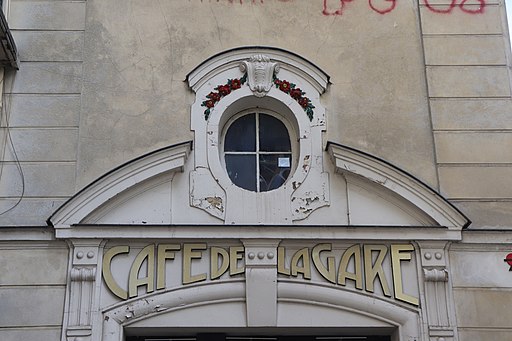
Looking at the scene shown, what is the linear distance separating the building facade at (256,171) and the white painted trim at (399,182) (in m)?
0.02

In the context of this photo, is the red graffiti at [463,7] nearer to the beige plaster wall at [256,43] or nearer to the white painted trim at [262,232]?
the beige plaster wall at [256,43]

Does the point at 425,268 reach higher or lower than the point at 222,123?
lower

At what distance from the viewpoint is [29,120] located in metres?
9.76

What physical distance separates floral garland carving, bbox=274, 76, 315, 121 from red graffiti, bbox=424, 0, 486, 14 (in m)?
2.18

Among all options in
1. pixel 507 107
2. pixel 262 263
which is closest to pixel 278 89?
pixel 262 263

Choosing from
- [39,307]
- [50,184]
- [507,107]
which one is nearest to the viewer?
[39,307]

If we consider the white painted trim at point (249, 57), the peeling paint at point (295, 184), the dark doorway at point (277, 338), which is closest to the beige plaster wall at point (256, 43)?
the white painted trim at point (249, 57)

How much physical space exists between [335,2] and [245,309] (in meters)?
4.25

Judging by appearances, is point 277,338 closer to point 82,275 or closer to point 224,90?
point 82,275

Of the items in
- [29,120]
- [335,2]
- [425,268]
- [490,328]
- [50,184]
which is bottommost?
[490,328]

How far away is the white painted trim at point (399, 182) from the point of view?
30.5ft

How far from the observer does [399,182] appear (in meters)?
9.41

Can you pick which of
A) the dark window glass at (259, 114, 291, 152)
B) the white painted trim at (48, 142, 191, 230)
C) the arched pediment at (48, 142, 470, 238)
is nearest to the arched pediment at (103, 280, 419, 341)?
the arched pediment at (48, 142, 470, 238)

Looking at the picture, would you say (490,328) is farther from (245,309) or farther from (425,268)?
(245,309)
